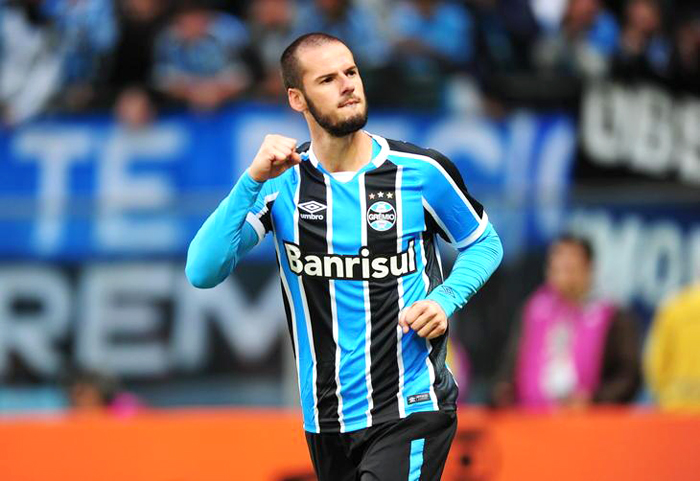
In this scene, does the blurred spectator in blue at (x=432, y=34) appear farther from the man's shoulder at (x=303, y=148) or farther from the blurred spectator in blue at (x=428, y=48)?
the man's shoulder at (x=303, y=148)

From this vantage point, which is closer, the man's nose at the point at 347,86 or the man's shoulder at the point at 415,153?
the man's nose at the point at 347,86

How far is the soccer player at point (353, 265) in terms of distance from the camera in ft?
14.2

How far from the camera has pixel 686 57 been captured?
10.6m

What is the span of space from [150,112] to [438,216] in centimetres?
578

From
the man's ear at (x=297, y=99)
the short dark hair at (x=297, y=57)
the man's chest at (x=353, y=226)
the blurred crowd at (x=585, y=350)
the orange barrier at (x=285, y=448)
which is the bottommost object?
the orange barrier at (x=285, y=448)

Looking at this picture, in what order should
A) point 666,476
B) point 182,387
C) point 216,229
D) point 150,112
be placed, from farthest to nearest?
point 150,112, point 182,387, point 666,476, point 216,229

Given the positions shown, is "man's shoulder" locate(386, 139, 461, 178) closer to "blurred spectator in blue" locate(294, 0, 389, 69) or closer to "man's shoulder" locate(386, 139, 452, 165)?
"man's shoulder" locate(386, 139, 452, 165)

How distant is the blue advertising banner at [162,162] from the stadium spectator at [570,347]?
5.53 feet

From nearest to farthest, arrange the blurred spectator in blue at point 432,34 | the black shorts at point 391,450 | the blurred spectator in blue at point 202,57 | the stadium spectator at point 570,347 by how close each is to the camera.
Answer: the black shorts at point 391,450
the stadium spectator at point 570,347
the blurred spectator in blue at point 202,57
the blurred spectator in blue at point 432,34

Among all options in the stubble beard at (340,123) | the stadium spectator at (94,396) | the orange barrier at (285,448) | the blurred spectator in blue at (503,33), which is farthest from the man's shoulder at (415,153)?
the blurred spectator in blue at (503,33)

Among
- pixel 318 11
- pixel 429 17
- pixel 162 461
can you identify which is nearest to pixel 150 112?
pixel 318 11

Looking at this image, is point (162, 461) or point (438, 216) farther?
point (162, 461)

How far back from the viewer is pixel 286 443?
6750mm

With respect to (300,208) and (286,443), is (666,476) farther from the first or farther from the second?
(300,208)
